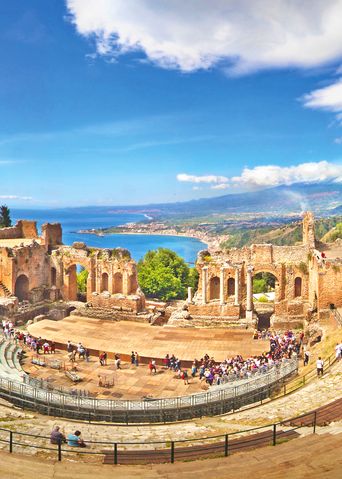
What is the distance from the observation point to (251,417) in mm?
16391

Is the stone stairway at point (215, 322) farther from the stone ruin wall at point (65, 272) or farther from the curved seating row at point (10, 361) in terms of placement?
the curved seating row at point (10, 361)

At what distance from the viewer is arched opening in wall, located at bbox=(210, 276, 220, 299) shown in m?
36.5

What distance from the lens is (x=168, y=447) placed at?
43.7ft

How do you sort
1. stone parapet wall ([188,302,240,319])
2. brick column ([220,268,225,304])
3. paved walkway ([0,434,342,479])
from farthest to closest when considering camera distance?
1. brick column ([220,268,225,304])
2. stone parapet wall ([188,302,240,319])
3. paved walkway ([0,434,342,479])

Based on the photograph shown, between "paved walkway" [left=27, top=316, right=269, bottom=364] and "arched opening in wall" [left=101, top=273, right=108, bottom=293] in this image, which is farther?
"arched opening in wall" [left=101, top=273, right=108, bottom=293]

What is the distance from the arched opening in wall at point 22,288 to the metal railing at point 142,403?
69.5ft

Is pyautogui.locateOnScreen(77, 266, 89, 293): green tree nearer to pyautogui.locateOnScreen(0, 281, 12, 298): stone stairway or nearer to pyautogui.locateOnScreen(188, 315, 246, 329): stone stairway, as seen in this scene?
pyautogui.locateOnScreen(0, 281, 12, 298): stone stairway

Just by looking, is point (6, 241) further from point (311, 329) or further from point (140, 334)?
point (311, 329)

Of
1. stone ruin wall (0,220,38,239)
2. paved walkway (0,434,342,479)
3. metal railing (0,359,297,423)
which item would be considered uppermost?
stone ruin wall (0,220,38,239)

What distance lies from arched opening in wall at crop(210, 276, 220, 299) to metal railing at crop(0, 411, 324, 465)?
73.5 ft

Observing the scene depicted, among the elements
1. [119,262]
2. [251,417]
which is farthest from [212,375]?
[119,262]

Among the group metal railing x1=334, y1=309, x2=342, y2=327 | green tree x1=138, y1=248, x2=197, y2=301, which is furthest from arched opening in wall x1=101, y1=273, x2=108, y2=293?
metal railing x1=334, y1=309, x2=342, y2=327

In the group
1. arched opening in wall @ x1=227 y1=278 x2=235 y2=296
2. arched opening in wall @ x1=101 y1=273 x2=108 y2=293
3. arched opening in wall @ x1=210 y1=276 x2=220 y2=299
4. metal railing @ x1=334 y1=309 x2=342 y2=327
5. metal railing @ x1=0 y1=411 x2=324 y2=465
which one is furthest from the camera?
arched opening in wall @ x1=101 y1=273 x2=108 y2=293

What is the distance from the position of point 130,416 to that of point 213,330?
14958 mm
